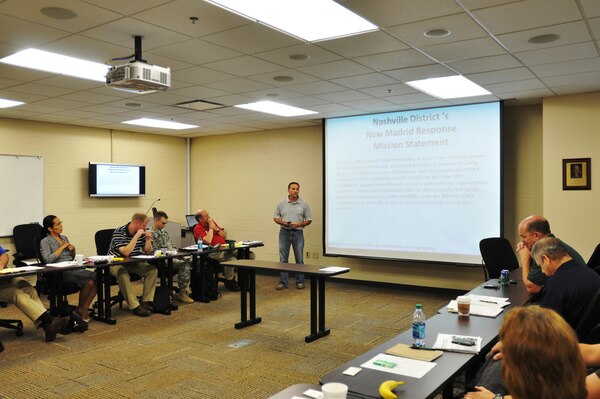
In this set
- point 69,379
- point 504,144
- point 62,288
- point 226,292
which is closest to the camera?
point 69,379

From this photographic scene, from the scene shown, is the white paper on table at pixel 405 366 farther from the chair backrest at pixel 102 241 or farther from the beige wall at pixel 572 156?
the chair backrest at pixel 102 241

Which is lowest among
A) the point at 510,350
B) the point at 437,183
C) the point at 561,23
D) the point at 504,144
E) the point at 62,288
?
the point at 62,288

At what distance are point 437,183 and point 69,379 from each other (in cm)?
498

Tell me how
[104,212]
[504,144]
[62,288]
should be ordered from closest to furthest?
[62,288], [504,144], [104,212]

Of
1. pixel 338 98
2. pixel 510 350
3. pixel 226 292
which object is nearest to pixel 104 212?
pixel 226 292

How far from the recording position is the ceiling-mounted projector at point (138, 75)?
3646 millimetres

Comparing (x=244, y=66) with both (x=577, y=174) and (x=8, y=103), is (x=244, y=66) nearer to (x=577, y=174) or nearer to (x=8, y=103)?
(x=8, y=103)

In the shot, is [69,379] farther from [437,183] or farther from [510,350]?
[437,183]

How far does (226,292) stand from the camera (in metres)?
7.17

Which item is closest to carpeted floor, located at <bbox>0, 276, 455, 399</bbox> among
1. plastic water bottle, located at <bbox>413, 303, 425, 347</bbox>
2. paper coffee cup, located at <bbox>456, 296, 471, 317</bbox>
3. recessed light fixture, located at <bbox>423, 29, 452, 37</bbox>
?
paper coffee cup, located at <bbox>456, 296, 471, 317</bbox>

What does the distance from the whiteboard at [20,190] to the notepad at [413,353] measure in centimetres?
666

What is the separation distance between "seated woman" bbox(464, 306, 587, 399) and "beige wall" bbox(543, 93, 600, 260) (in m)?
5.06

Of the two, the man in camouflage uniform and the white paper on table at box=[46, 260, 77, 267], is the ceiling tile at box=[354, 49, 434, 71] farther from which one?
the white paper on table at box=[46, 260, 77, 267]

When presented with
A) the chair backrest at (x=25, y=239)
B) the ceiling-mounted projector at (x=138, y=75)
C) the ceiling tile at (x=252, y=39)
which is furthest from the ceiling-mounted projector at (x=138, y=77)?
the chair backrest at (x=25, y=239)
